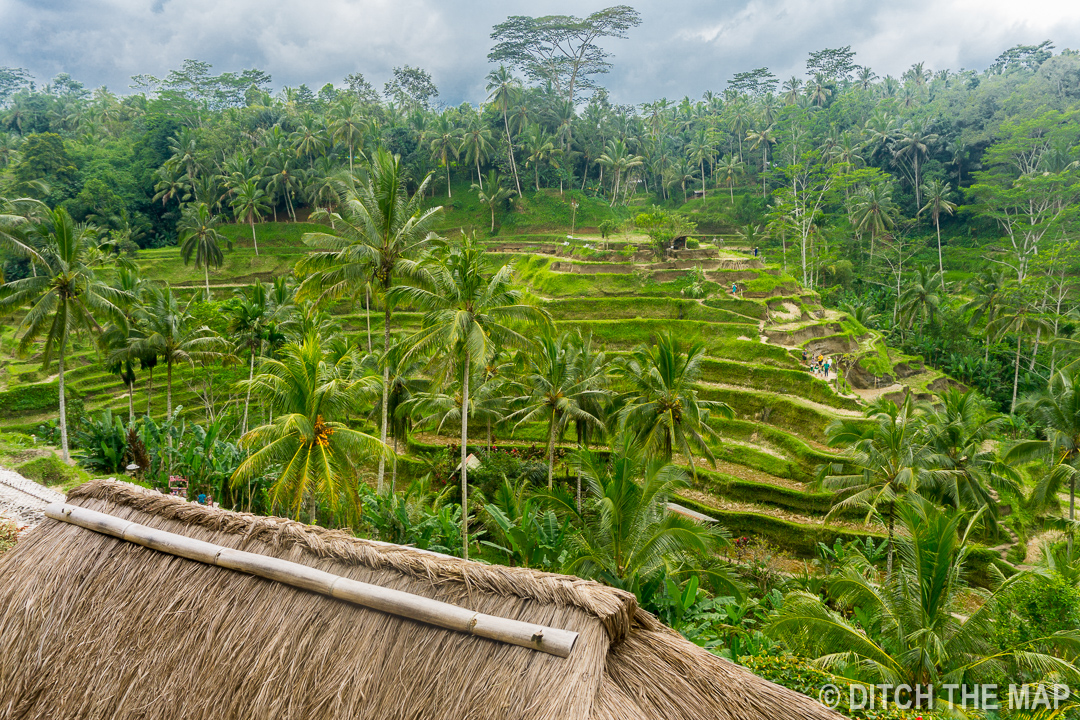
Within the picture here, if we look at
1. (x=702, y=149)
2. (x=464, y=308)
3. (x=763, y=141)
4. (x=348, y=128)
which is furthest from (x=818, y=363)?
(x=763, y=141)

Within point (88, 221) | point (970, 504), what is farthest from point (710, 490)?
point (88, 221)

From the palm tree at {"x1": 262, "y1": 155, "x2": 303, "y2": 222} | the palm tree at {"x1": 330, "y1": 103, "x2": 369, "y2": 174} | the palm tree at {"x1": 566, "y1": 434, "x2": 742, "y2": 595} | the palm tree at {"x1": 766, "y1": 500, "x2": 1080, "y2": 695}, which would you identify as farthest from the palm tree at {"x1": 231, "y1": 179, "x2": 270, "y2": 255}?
the palm tree at {"x1": 766, "y1": 500, "x2": 1080, "y2": 695}

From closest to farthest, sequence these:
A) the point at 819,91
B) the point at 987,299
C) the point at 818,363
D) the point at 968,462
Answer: the point at 968,462
the point at 818,363
the point at 987,299
the point at 819,91

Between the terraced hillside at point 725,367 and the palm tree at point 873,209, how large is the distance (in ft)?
48.1

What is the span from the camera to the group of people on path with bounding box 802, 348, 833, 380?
93.0ft

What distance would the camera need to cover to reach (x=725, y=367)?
28.2 metres

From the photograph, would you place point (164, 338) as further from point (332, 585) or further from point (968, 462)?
point (968, 462)

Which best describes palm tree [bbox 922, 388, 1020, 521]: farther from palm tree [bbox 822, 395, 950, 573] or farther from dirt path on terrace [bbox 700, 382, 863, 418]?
dirt path on terrace [bbox 700, 382, 863, 418]

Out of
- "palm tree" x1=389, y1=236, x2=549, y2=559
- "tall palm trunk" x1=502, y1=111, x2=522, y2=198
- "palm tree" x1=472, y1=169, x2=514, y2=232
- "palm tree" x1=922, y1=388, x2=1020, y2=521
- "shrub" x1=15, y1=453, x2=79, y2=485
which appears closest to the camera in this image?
"palm tree" x1=389, y1=236, x2=549, y2=559

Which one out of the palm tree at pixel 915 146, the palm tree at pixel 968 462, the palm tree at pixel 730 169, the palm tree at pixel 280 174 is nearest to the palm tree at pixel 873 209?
the palm tree at pixel 915 146

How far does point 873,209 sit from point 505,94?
3643 centimetres

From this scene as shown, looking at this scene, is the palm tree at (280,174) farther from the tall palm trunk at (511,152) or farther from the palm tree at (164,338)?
the palm tree at (164,338)

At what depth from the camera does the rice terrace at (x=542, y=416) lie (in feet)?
13.6

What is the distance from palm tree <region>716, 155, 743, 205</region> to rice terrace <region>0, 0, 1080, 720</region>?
67cm
